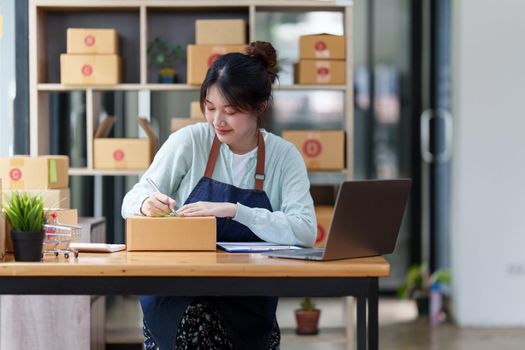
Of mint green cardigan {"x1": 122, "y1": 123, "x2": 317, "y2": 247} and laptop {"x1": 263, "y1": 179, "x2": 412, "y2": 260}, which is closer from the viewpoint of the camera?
laptop {"x1": 263, "y1": 179, "x2": 412, "y2": 260}

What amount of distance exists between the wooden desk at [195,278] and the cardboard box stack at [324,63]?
241 cm

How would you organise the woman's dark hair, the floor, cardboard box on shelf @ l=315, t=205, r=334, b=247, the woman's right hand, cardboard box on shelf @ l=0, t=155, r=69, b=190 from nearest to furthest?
the woman's right hand, the woman's dark hair, cardboard box on shelf @ l=0, t=155, r=69, b=190, cardboard box on shelf @ l=315, t=205, r=334, b=247, the floor

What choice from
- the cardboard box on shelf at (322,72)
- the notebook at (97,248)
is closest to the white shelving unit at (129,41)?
the cardboard box on shelf at (322,72)

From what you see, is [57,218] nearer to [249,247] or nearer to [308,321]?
[249,247]

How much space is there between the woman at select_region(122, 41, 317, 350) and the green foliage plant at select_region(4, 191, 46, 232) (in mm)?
341

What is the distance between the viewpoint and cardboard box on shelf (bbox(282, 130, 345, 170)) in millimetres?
4570

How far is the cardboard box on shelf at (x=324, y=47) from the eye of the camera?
4582 mm

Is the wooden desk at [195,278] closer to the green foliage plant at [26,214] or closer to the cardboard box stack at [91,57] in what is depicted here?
the green foliage plant at [26,214]

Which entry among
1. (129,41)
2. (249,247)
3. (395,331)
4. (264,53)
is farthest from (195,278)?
(395,331)

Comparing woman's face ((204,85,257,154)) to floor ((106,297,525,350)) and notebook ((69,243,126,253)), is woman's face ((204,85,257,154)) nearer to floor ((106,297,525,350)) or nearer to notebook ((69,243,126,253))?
notebook ((69,243,126,253))

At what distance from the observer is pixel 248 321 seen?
2.65 metres

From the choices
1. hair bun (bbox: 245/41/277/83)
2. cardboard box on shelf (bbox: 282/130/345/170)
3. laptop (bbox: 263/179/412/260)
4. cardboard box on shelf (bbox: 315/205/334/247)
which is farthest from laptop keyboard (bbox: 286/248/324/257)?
cardboard box on shelf (bbox: 282/130/345/170)

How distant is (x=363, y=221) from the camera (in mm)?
2328

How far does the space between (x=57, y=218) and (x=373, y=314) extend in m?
0.92
